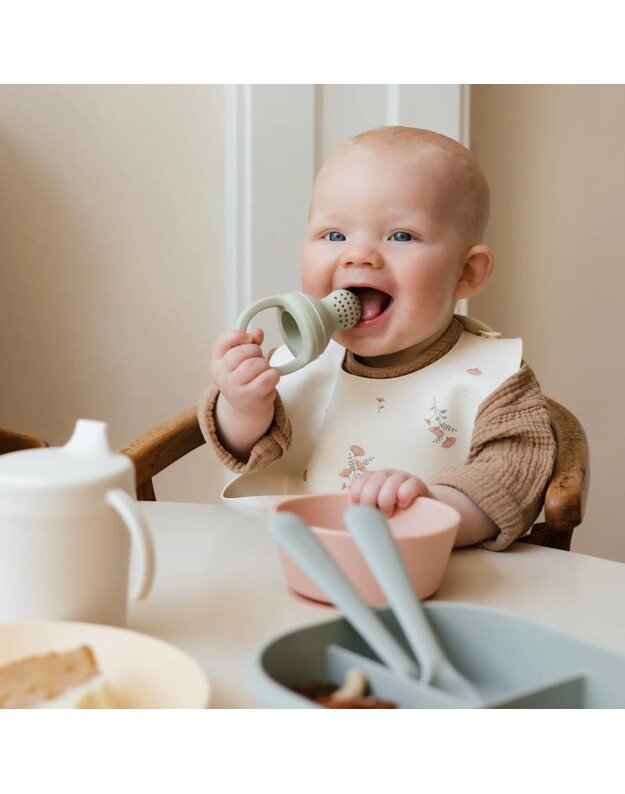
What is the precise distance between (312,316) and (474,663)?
55 centimetres

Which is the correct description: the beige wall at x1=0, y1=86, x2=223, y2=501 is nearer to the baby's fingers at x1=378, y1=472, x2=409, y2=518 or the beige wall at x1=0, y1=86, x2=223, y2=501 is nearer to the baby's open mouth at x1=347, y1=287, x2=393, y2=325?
the baby's open mouth at x1=347, y1=287, x2=393, y2=325

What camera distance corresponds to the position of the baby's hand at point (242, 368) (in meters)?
1.11

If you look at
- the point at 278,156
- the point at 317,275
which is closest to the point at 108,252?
the point at 278,156

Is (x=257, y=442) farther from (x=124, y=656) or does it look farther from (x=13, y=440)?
(x=124, y=656)

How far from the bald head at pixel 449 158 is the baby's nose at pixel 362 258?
134 millimetres

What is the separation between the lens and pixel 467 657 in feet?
2.27

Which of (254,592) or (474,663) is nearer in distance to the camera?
(474,663)

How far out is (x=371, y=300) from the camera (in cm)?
127

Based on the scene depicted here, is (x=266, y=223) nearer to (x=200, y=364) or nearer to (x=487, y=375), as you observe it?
(x=200, y=364)

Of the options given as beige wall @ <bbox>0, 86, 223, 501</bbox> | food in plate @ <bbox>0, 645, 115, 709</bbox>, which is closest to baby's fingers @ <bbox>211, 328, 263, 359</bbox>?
food in plate @ <bbox>0, 645, 115, 709</bbox>

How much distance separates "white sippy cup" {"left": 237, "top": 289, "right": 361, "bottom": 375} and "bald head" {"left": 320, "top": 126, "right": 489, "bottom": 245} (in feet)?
0.67

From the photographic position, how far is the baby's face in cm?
124

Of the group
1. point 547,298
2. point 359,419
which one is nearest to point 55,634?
point 359,419

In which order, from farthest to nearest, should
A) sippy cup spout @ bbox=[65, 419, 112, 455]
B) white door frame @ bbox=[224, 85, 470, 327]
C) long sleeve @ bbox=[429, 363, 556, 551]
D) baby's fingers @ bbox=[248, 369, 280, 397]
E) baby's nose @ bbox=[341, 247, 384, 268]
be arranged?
white door frame @ bbox=[224, 85, 470, 327], baby's nose @ bbox=[341, 247, 384, 268], baby's fingers @ bbox=[248, 369, 280, 397], long sleeve @ bbox=[429, 363, 556, 551], sippy cup spout @ bbox=[65, 419, 112, 455]
